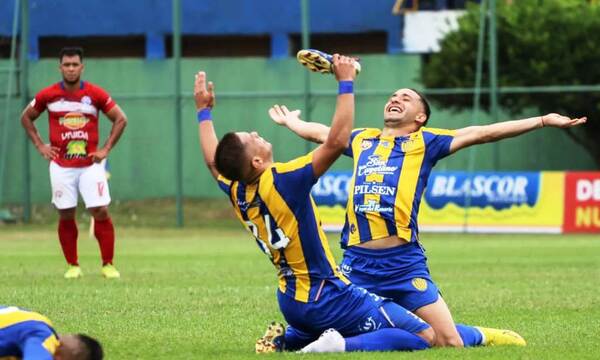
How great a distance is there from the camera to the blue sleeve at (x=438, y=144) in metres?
9.60

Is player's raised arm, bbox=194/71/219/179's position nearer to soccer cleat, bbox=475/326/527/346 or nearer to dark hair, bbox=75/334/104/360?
dark hair, bbox=75/334/104/360

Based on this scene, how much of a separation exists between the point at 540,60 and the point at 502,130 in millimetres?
24575

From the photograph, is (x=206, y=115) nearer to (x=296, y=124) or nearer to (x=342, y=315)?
(x=296, y=124)

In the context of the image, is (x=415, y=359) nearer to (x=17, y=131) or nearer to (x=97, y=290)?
(x=97, y=290)

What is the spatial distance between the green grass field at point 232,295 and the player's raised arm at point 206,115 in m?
1.27

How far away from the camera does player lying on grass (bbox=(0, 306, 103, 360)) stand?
272 inches

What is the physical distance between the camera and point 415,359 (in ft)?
27.0

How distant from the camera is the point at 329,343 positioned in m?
8.45

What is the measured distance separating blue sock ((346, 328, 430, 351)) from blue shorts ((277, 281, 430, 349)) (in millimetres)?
64

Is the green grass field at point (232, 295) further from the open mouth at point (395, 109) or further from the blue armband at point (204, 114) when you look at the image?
the open mouth at point (395, 109)

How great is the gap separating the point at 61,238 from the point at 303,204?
7.83 metres

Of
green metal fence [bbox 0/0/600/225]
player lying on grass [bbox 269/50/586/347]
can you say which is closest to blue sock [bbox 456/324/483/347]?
player lying on grass [bbox 269/50/586/347]

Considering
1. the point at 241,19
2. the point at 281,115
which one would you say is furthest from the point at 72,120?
the point at 241,19

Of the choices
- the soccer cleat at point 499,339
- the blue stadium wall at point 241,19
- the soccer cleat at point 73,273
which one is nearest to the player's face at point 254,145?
the soccer cleat at point 499,339
